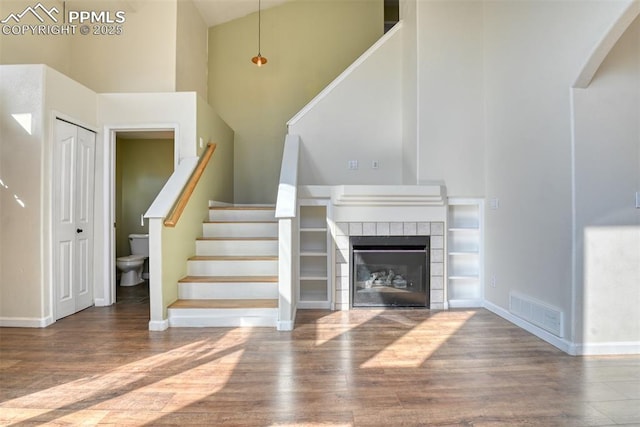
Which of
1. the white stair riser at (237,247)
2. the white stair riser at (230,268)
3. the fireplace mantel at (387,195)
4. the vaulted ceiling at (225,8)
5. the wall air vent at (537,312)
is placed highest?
the vaulted ceiling at (225,8)

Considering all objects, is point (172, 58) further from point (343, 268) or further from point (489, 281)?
point (489, 281)

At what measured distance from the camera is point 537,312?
310 centimetres

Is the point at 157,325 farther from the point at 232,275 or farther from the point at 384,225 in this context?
the point at 384,225

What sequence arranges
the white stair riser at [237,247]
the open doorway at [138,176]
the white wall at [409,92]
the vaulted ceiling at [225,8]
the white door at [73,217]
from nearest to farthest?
the white door at [73,217] → the white stair riser at [237,247] → the white wall at [409,92] → the vaulted ceiling at [225,8] → the open doorway at [138,176]

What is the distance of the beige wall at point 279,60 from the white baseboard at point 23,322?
362cm

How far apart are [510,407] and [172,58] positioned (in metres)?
5.24

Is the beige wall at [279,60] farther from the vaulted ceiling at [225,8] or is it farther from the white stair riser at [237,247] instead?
the white stair riser at [237,247]

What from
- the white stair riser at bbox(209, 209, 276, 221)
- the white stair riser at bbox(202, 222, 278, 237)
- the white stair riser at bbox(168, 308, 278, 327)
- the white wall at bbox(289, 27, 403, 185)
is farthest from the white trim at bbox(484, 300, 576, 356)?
the white stair riser at bbox(209, 209, 276, 221)

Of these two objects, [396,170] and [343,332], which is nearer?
[343,332]

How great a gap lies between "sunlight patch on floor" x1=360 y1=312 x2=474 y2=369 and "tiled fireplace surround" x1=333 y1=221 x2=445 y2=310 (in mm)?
402

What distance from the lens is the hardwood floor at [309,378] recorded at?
1898mm

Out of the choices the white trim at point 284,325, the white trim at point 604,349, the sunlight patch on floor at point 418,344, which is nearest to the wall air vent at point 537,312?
the white trim at point 604,349

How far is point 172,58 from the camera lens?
471 centimetres

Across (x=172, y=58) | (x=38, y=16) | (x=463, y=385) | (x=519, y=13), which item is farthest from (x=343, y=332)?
(x=38, y=16)
